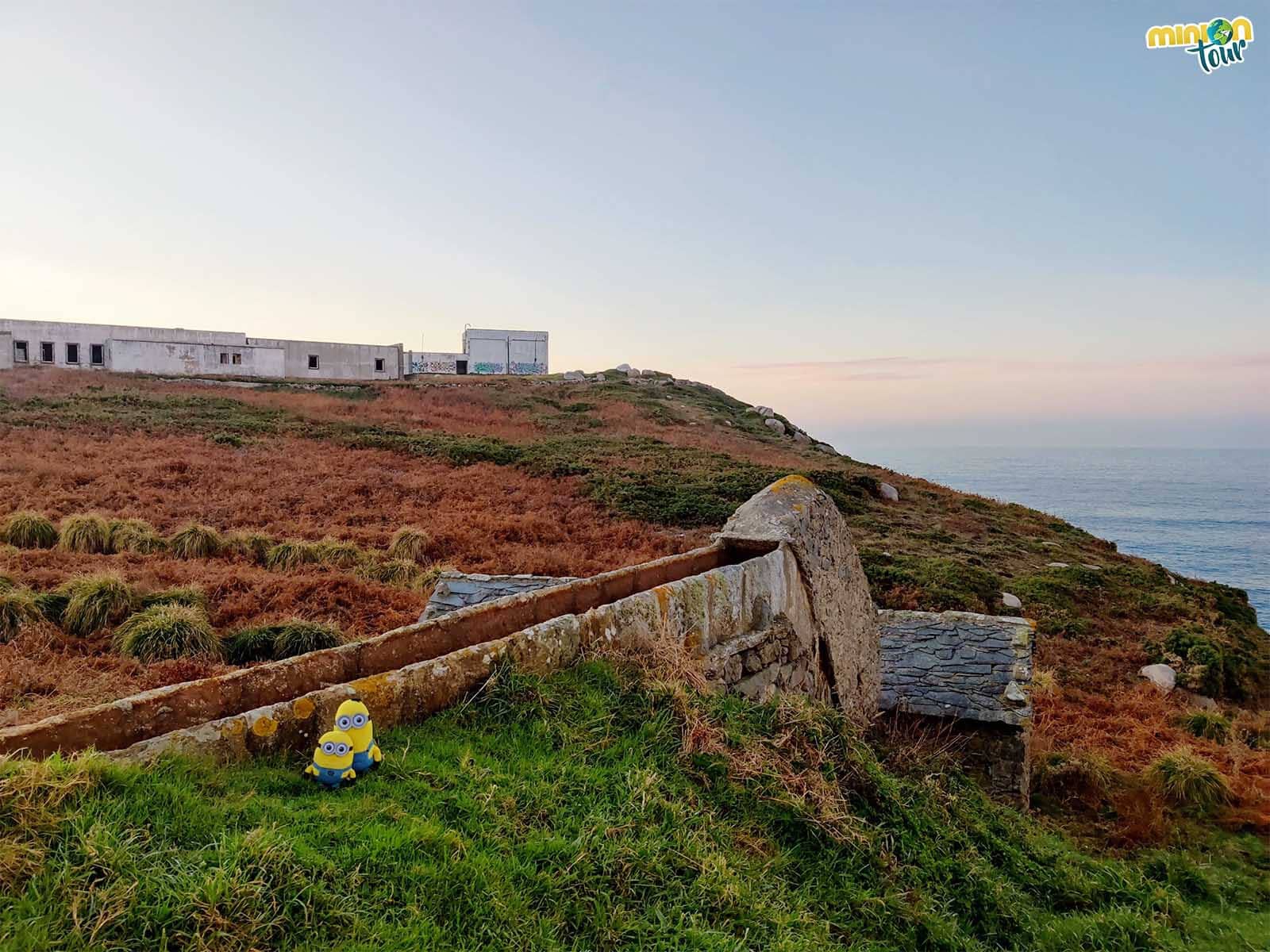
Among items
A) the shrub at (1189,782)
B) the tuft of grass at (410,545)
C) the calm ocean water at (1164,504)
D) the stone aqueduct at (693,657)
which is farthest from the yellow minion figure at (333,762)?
the calm ocean water at (1164,504)

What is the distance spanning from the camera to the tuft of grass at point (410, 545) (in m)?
14.8

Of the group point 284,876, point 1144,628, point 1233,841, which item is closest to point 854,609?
point 1233,841

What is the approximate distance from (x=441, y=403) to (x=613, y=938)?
38.2 metres

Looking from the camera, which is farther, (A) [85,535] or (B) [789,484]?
(A) [85,535]

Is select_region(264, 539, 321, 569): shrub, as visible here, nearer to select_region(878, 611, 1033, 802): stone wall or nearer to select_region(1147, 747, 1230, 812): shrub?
select_region(878, 611, 1033, 802): stone wall

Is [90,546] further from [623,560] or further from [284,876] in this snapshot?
[284,876]

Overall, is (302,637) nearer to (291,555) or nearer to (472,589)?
(472,589)

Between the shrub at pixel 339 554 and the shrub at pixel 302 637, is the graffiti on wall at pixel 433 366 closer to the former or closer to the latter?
the shrub at pixel 339 554

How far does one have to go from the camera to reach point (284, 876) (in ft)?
8.61

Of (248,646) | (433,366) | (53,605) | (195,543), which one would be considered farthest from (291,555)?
(433,366)

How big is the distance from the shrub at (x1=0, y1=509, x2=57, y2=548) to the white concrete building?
36.4m

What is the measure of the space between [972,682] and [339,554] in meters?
11.2

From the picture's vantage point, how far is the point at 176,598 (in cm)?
1087

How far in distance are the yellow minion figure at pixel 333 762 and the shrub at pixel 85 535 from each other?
13.0 meters
